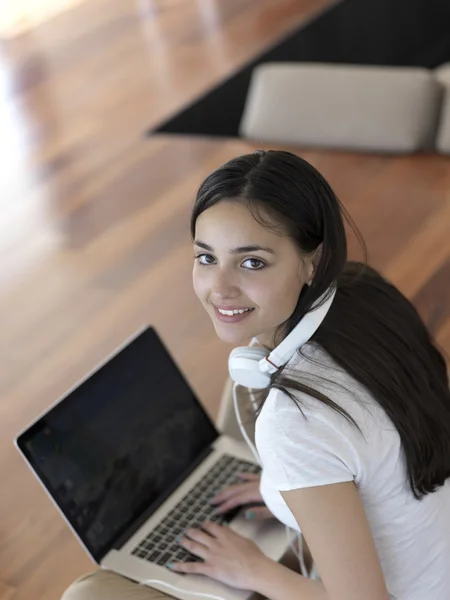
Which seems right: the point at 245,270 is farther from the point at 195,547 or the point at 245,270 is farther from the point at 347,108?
the point at 347,108

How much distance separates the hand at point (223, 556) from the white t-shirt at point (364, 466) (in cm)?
9

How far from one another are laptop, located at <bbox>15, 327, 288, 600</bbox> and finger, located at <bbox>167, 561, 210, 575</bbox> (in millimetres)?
10

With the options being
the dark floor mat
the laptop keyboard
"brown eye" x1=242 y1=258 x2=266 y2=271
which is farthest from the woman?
the dark floor mat

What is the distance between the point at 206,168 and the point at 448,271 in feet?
2.74

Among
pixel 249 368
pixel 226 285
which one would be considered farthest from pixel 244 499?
pixel 226 285

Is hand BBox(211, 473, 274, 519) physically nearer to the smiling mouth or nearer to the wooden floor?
the wooden floor

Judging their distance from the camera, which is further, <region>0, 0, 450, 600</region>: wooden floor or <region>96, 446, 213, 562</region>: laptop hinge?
<region>0, 0, 450, 600</region>: wooden floor

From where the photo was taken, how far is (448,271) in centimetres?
213

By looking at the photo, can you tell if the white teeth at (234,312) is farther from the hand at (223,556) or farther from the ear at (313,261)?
the hand at (223,556)

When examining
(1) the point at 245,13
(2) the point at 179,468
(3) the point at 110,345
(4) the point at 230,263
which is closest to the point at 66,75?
(1) the point at 245,13

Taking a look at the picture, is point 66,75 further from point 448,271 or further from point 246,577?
point 246,577

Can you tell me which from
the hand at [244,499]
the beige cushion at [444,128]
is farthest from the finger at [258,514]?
the beige cushion at [444,128]

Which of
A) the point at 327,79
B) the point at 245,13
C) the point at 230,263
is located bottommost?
the point at 245,13

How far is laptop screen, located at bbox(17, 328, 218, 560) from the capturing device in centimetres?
140
